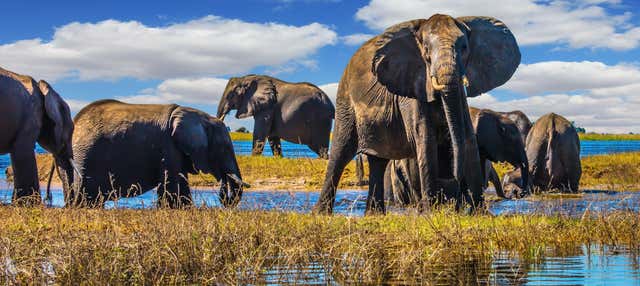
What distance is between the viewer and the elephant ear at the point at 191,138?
1365 centimetres

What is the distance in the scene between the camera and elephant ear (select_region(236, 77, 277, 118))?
27.6 metres

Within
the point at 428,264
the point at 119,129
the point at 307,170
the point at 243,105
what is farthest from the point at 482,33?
the point at 243,105

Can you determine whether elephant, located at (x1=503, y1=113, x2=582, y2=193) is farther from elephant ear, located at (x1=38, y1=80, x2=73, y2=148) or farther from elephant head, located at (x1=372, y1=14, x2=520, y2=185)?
elephant ear, located at (x1=38, y1=80, x2=73, y2=148)

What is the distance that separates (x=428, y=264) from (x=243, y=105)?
852 inches

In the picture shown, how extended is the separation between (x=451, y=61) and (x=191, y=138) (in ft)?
17.1

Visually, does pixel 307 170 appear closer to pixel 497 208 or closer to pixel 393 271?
pixel 497 208

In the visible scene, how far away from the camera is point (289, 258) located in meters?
6.50

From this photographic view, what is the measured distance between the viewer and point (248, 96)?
2806cm

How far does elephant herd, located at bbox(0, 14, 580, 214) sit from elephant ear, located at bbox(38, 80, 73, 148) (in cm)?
2

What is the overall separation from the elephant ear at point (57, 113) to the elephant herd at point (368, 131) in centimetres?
2

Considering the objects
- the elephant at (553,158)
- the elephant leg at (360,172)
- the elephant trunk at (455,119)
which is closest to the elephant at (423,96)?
the elephant trunk at (455,119)

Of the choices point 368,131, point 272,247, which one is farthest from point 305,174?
point 272,247

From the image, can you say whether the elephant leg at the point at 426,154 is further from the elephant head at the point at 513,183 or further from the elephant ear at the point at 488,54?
the elephant head at the point at 513,183

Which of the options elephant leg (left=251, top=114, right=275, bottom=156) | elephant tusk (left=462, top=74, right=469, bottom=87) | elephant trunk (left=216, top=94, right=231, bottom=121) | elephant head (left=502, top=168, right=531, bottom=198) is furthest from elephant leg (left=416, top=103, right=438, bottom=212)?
elephant trunk (left=216, top=94, right=231, bottom=121)
